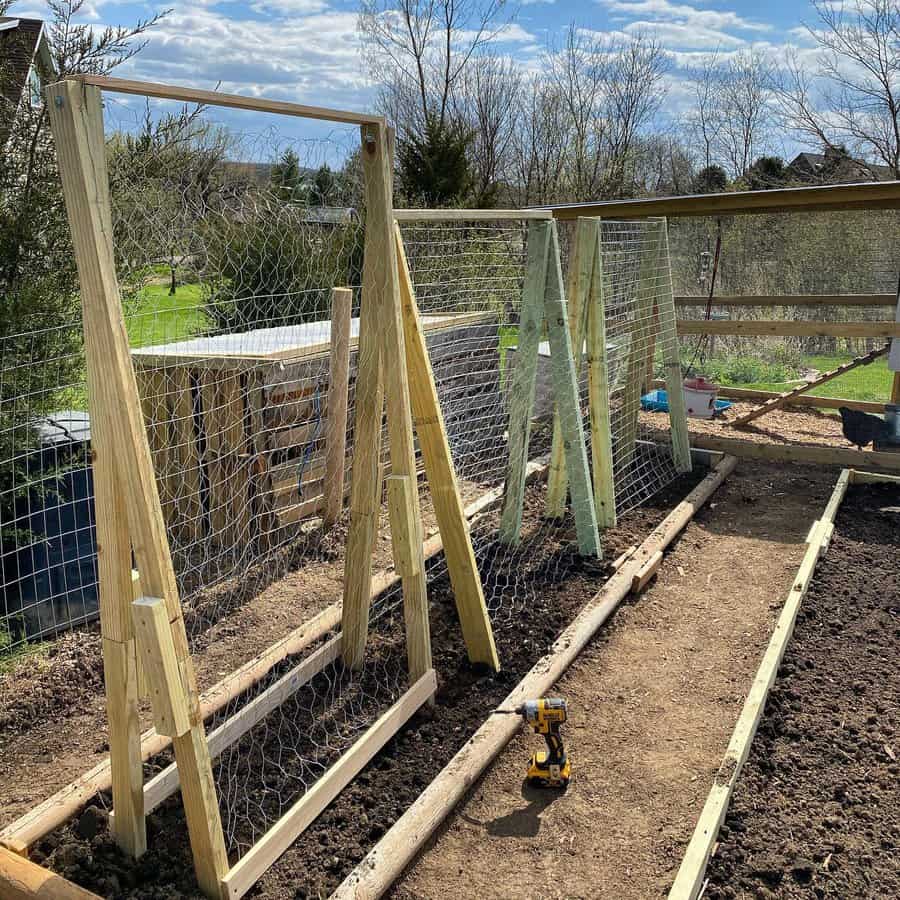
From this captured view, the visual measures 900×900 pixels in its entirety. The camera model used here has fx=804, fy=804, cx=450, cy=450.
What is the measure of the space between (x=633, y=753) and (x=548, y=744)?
509 mm

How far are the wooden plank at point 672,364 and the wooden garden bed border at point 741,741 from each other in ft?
5.95

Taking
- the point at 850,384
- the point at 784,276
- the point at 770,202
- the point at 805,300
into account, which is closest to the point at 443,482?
the point at 770,202

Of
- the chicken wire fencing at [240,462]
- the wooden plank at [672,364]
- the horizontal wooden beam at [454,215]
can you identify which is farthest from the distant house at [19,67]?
the wooden plank at [672,364]

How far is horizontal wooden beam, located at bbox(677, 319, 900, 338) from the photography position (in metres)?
7.68

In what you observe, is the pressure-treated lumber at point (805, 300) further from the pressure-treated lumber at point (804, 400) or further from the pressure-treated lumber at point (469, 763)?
the pressure-treated lumber at point (469, 763)

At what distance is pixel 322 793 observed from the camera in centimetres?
295

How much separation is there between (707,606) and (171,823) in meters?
3.27

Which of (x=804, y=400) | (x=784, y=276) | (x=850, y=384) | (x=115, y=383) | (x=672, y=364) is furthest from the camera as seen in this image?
(x=850, y=384)

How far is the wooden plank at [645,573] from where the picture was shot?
492 centimetres

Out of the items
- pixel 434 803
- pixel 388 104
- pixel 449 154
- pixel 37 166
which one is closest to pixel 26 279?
pixel 37 166

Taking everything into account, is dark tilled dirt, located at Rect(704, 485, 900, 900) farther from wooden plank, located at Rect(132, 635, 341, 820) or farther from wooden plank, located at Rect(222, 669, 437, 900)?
wooden plank, located at Rect(132, 635, 341, 820)

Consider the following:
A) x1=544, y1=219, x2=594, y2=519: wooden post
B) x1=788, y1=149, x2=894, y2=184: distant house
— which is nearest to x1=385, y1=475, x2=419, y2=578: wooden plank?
x1=544, y1=219, x2=594, y2=519: wooden post

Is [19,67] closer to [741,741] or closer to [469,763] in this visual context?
[469,763]

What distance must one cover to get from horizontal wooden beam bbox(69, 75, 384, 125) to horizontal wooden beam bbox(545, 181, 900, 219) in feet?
17.7
